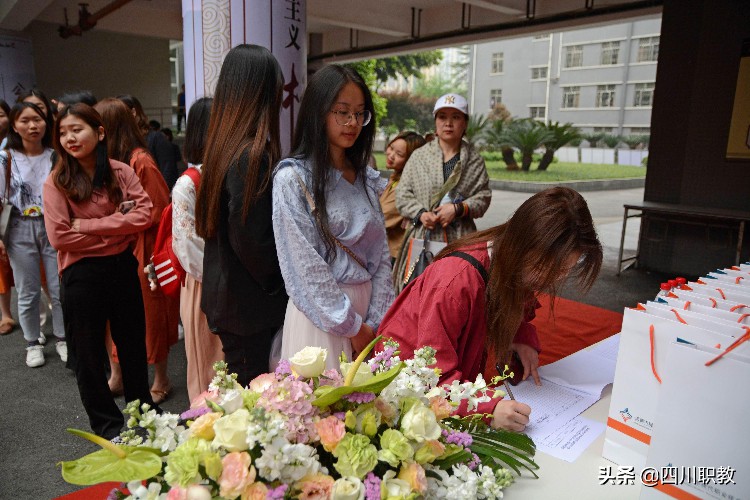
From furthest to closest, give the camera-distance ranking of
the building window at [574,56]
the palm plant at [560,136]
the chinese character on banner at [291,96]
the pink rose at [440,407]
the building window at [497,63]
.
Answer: the building window at [497,63]
the building window at [574,56]
the palm plant at [560,136]
the chinese character on banner at [291,96]
the pink rose at [440,407]

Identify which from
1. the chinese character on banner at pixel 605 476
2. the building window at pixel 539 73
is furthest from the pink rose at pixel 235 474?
the building window at pixel 539 73

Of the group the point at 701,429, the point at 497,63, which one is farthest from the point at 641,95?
the point at 701,429

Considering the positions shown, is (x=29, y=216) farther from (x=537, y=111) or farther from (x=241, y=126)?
(x=537, y=111)

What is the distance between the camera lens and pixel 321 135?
4.94 ft

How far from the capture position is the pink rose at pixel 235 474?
0.61 metres

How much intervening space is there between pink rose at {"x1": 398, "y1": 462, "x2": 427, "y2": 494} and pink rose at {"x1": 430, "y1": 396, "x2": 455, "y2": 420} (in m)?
0.12

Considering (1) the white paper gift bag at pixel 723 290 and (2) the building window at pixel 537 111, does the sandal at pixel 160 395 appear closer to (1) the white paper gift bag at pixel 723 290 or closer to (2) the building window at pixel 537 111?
(1) the white paper gift bag at pixel 723 290

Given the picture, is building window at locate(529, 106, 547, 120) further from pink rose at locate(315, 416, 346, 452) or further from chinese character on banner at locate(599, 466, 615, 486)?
pink rose at locate(315, 416, 346, 452)

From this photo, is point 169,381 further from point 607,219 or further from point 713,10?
point 607,219

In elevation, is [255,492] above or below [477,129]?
below

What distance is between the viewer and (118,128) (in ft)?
8.76

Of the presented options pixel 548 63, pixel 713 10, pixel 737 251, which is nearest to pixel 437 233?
pixel 737 251

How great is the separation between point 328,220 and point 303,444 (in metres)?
0.93

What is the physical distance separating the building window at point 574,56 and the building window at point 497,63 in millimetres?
3275
